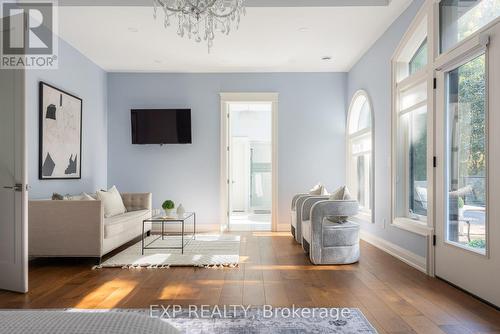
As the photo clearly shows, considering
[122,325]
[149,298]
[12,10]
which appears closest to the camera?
[122,325]

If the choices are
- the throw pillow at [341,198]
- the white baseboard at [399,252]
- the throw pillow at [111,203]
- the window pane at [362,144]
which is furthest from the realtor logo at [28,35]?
the window pane at [362,144]

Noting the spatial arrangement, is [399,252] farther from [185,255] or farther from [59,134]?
[59,134]

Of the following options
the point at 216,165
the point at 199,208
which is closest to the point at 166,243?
the point at 199,208

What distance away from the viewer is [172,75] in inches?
257

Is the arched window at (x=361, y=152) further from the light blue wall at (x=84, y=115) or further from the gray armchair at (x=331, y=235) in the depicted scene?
the light blue wall at (x=84, y=115)

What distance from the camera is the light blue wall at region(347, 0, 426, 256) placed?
430 cm

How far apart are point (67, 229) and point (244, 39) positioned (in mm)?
3198

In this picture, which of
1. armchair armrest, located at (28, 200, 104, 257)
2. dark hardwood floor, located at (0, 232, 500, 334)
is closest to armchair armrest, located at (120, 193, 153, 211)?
Answer: dark hardwood floor, located at (0, 232, 500, 334)

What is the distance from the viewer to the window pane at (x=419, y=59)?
3.97m

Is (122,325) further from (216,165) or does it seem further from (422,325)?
(216,165)

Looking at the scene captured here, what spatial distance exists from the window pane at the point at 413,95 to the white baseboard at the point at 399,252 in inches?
64.1

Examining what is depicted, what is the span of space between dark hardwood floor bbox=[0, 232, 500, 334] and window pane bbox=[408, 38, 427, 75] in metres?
2.17

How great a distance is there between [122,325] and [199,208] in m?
5.65

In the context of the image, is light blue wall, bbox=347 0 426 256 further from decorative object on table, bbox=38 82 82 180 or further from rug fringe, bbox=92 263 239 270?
decorative object on table, bbox=38 82 82 180
